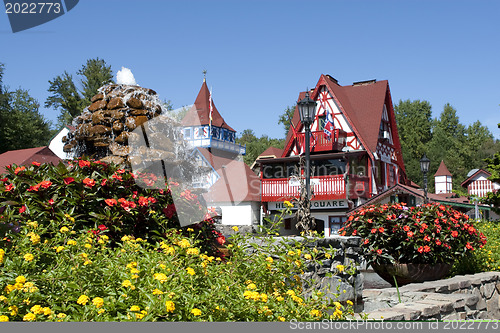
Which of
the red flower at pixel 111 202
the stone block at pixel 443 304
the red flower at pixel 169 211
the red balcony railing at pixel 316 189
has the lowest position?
the stone block at pixel 443 304

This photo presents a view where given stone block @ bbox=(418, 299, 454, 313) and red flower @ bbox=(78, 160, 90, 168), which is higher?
red flower @ bbox=(78, 160, 90, 168)

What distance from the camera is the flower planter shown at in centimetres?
753

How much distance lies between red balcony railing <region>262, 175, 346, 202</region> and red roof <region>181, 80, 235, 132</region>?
1705cm

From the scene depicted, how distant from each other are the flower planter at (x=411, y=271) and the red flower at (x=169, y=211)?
4055mm

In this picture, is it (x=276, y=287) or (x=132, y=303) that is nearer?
(x=132, y=303)

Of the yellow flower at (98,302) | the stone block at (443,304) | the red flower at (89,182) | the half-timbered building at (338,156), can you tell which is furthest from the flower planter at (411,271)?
the half-timbered building at (338,156)

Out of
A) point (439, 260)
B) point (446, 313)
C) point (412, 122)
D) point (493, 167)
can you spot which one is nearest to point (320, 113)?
point (493, 167)

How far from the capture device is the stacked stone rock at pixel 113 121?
22.9 ft

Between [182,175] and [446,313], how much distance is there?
4202 mm

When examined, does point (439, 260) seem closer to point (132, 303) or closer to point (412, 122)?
point (132, 303)

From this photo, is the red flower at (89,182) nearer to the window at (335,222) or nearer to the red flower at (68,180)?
the red flower at (68,180)

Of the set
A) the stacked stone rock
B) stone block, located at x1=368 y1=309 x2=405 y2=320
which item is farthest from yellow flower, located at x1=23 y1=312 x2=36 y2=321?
the stacked stone rock

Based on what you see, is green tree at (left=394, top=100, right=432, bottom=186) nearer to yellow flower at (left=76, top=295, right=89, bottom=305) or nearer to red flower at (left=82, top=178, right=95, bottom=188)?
red flower at (left=82, top=178, right=95, bottom=188)

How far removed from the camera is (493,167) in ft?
59.5
